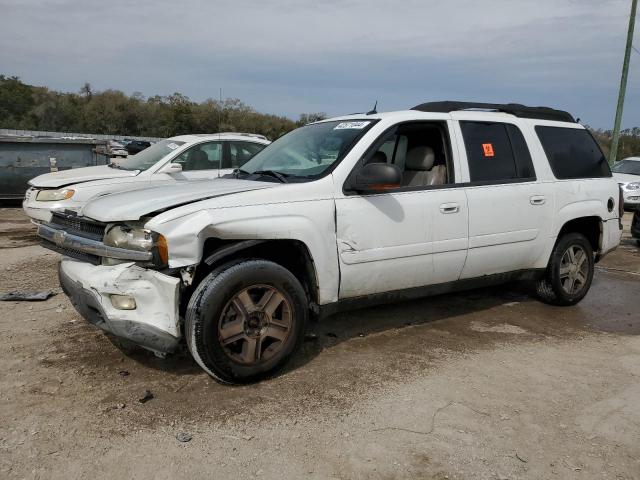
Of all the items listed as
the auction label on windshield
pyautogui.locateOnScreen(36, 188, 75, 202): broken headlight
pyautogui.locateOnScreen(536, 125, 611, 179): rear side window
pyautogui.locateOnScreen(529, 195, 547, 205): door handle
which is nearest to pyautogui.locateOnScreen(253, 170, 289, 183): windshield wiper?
the auction label on windshield

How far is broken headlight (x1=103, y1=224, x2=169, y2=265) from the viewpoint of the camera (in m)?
3.21

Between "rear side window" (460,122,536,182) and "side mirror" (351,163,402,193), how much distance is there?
1.05 meters

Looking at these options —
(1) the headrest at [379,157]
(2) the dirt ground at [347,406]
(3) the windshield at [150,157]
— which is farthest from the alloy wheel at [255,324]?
(3) the windshield at [150,157]

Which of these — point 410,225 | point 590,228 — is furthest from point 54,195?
point 590,228

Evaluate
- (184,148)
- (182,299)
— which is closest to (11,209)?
(184,148)

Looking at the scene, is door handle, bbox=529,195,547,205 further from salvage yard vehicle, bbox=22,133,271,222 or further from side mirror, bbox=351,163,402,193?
salvage yard vehicle, bbox=22,133,271,222

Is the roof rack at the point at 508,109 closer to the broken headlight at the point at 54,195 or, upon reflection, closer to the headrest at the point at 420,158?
the headrest at the point at 420,158

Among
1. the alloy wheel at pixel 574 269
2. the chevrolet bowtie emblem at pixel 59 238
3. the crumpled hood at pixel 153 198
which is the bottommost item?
the alloy wheel at pixel 574 269

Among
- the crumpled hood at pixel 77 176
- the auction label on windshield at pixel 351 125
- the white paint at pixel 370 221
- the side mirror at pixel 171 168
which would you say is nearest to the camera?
the white paint at pixel 370 221

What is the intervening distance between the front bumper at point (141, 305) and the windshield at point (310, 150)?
4.32ft

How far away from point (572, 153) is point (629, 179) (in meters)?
11.1

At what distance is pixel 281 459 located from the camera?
2760 millimetres

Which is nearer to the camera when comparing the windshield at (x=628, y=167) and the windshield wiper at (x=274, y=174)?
the windshield wiper at (x=274, y=174)

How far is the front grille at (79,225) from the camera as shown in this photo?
11.9 feet
